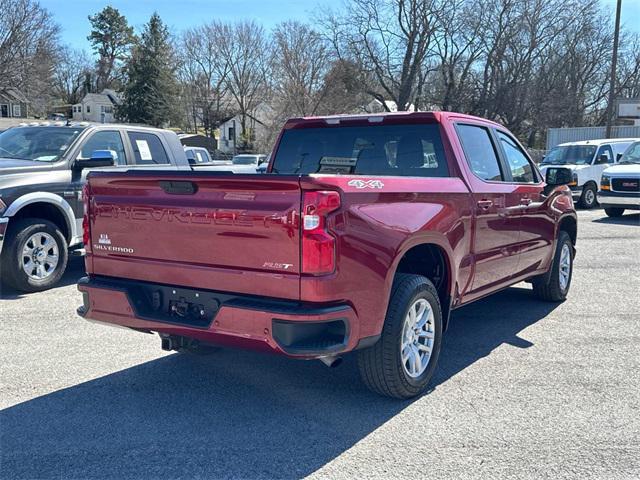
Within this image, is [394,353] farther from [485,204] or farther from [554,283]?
[554,283]

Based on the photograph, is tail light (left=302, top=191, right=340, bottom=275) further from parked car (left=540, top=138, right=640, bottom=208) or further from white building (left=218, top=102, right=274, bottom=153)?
white building (left=218, top=102, right=274, bottom=153)

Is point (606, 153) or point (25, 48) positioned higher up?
point (25, 48)

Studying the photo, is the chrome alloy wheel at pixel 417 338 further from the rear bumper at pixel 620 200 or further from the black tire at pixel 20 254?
the rear bumper at pixel 620 200

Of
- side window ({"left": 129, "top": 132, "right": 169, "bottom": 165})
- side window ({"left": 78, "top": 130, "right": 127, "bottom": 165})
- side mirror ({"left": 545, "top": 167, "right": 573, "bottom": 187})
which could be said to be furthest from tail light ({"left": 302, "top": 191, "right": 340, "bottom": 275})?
side window ({"left": 129, "top": 132, "right": 169, "bottom": 165})

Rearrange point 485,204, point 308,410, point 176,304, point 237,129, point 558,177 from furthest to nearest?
point 237,129
point 558,177
point 485,204
point 308,410
point 176,304

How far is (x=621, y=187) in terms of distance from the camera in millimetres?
15883

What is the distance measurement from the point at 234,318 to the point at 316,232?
72 cm

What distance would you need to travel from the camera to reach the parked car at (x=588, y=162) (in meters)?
19.1

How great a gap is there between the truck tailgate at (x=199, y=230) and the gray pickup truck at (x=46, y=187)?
337 centimetres

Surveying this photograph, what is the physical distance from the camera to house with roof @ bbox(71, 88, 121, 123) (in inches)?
3049

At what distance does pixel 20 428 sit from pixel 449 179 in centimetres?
336

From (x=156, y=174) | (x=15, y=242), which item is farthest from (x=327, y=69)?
(x=156, y=174)

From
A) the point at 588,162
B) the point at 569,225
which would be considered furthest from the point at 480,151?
the point at 588,162

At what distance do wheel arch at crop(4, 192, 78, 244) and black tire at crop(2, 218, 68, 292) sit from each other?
15 centimetres
